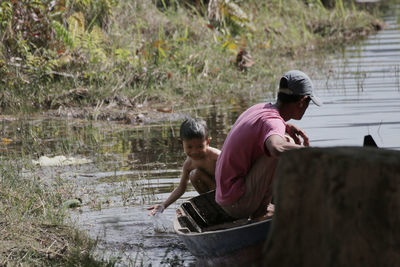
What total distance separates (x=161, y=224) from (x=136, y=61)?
19.0ft

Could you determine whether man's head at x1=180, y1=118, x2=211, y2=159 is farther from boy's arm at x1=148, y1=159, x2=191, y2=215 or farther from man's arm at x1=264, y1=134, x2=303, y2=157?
man's arm at x1=264, y1=134, x2=303, y2=157

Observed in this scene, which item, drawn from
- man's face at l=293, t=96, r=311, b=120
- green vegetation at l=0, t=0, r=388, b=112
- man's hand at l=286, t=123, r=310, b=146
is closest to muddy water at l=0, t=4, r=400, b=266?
green vegetation at l=0, t=0, r=388, b=112

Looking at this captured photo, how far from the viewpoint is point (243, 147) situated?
16.8ft

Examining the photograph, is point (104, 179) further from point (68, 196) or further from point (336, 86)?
point (336, 86)

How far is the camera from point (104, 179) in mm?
7789

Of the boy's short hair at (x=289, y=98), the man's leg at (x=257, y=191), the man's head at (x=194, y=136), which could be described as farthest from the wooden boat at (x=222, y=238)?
the boy's short hair at (x=289, y=98)

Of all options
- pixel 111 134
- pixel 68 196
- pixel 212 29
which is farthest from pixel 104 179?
pixel 212 29

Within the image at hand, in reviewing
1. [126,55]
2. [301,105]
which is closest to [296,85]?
[301,105]

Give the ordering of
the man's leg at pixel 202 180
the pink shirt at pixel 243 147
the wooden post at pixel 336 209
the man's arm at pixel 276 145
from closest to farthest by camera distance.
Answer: the wooden post at pixel 336 209 → the man's arm at pixel 276 145 → the pink shirt at pixel 243 147 → the man's leg at pixel 202 180

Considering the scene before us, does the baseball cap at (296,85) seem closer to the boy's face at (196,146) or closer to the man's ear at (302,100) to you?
the man's ear at (302,100)

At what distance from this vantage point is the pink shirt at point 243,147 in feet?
16.4

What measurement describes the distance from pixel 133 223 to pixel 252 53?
8.84 metres

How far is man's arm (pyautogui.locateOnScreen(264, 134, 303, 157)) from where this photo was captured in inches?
182

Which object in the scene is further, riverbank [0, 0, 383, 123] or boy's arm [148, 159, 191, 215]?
riverbank [0, 0, 383, 123]
